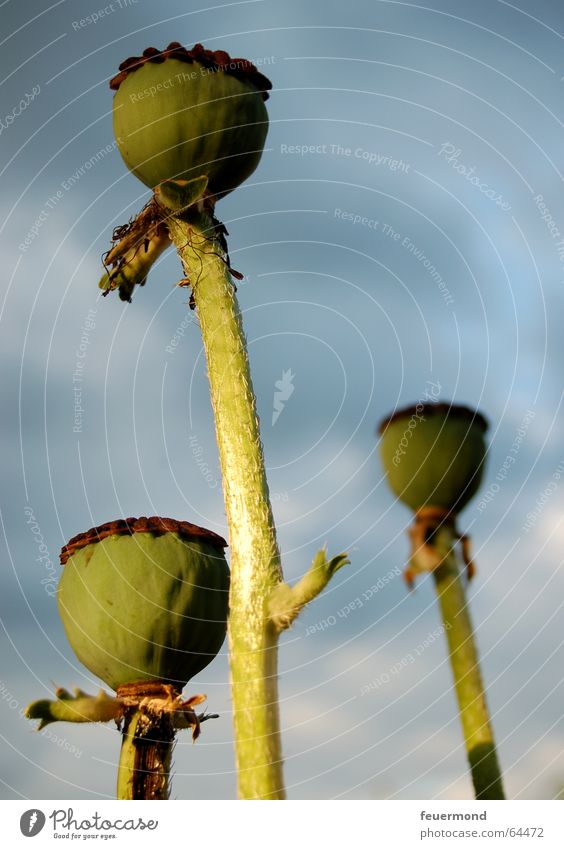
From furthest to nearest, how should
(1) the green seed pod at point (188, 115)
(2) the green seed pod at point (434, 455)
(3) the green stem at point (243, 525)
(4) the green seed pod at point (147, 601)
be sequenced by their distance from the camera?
(4) the green seed pod at point (147, 601)
(1) the green seed pod at point (188, 115)
(3) the green stem at point (243, 525)
(2) the green seed pod at point (434, 455)

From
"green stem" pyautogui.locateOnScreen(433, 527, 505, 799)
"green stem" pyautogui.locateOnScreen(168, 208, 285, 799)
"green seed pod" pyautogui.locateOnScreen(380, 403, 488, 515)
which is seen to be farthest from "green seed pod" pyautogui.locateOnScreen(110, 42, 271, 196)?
"green stem" pyautogui.locateOnScreen(433, 527, 505, 799)

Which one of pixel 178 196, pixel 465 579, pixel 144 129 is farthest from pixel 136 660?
pixel 465 579

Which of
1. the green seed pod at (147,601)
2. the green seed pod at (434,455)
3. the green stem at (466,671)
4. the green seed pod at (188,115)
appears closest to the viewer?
the green stem at (466,671)

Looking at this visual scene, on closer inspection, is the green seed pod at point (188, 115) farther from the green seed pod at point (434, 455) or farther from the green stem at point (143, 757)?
the green stem at point (143, 757)

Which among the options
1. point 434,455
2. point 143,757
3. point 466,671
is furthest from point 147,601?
point 466,671

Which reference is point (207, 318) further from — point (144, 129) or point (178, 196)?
point (144, 129)

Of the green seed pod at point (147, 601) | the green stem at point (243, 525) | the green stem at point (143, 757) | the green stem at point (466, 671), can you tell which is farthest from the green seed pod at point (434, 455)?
the green stem at point (143, 757)

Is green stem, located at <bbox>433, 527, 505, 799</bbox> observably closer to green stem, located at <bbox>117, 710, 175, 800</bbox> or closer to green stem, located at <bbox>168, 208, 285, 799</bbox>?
green stem, located at <bbox>168, 208, 285, 799</bbox>

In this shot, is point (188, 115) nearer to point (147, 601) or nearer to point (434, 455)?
point (147, 601)
